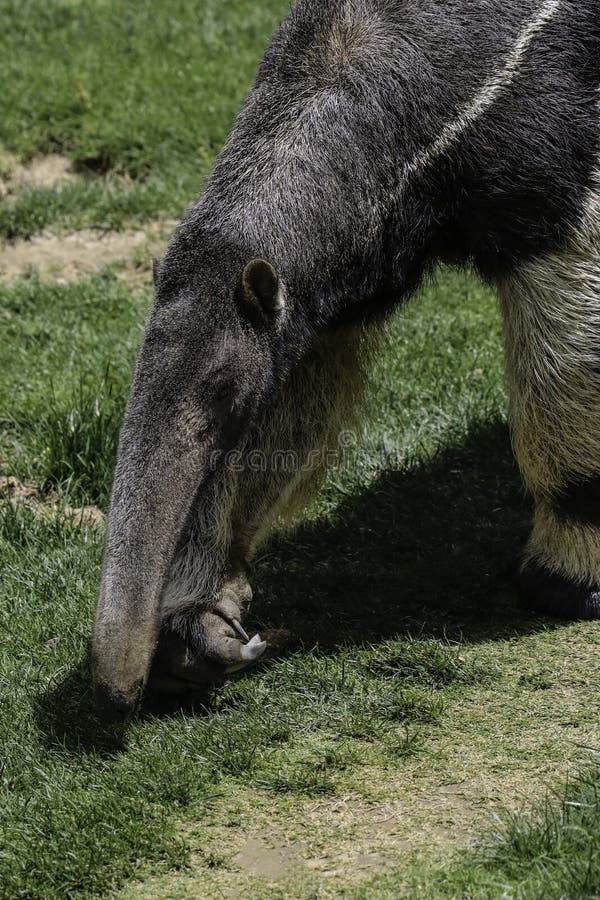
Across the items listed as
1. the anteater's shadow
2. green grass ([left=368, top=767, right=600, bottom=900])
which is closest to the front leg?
the anteater's shadow

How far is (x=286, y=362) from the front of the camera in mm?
4535

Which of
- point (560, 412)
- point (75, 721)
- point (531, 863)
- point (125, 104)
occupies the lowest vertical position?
point (75, 721)

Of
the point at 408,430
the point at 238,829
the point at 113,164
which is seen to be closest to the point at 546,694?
the point at 238,829

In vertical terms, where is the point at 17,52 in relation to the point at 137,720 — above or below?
above

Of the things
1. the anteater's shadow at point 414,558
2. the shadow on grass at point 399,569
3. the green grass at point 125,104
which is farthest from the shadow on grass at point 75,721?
the green grass at point 125,104

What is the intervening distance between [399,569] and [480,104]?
206 cm

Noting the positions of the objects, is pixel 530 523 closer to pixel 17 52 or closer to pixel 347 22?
pixel 347 22

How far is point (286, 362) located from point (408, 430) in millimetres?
2151

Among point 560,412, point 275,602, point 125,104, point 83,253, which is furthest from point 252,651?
point 125,104

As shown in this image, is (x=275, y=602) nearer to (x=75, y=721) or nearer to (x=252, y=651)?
(x=252, y=651)

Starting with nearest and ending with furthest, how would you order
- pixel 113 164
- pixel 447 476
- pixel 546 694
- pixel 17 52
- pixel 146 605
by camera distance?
1. pixel 146 605
2. pixel 546 694
3. pixel 447 476
4. pixel 113 164
5. pixel 17 52

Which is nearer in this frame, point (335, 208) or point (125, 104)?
point (335, 208)

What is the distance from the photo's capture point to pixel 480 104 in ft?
14.6

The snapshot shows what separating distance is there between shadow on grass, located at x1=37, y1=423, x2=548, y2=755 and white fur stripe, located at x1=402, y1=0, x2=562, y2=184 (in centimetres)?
176
